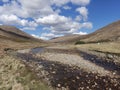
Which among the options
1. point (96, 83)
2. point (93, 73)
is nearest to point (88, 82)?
point (96, 83)

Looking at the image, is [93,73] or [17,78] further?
[93,73]

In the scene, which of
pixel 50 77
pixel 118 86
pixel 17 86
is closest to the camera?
pixel 17 86

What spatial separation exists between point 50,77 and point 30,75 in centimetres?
258

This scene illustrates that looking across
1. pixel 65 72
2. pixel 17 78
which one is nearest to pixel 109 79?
pixel 65 72

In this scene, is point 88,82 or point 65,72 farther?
point 65,72

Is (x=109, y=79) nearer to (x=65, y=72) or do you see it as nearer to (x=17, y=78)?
(x=65, y=72)

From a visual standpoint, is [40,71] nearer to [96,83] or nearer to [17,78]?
[17,78]

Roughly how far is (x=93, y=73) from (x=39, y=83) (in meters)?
9.85

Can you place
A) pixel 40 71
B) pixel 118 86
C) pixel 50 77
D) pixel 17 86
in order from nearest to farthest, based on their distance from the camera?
pixel 17 86 < pixel 118 86 < pixel 50 77 < pixel 40 71

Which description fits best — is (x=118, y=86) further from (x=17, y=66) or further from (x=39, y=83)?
(x=17, y=66)

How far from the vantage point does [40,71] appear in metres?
32.9

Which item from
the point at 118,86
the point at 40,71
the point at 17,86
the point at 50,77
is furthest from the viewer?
the point at 40,71

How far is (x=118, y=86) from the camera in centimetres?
2698

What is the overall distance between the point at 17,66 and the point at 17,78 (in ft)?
23.1
